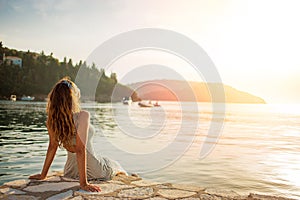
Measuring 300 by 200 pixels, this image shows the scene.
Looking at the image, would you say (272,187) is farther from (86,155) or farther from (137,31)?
(137,31)

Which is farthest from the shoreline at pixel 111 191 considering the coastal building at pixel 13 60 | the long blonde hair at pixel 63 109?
the coastal building at pixel 13 60

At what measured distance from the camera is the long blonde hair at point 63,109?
15.3 ft

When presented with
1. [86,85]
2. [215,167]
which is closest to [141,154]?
[215,167]

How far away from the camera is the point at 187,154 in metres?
13.3

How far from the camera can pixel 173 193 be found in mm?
5012

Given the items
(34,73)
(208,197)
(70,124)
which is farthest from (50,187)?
(34,73)

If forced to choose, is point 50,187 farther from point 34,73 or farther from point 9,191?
point 34,73

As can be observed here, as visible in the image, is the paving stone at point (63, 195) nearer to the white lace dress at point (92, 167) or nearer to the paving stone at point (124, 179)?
the white lace dress at point (92, 167)

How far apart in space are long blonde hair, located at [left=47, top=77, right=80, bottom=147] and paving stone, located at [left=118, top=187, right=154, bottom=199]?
46.1 inches

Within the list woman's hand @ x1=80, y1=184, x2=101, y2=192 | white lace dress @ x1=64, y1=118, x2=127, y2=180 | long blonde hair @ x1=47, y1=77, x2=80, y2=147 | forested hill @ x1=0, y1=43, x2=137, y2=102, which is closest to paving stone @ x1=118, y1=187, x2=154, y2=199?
woman's hand @ x1=80, y1=184, x2=101, y2=192

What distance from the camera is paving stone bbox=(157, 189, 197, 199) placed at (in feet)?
15.8

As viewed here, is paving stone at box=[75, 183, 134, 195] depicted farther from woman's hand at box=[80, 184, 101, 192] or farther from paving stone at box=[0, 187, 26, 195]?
paving stone at box=[0, 187, 26, 195]

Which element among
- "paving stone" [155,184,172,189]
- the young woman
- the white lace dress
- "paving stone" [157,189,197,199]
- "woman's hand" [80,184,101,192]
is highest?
the young woman

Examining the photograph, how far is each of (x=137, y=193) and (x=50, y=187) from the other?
141cm
